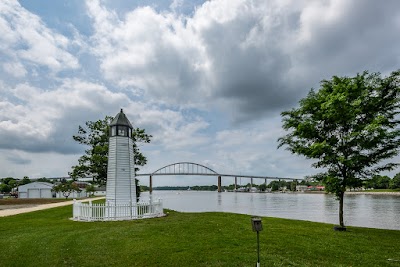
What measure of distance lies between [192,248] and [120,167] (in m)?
10.2

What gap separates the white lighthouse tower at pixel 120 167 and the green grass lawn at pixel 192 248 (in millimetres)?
5156

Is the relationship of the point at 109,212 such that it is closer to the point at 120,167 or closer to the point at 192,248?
the point at 120,167

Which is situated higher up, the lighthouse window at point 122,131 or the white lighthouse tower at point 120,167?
the lighthouse window at point 122,131

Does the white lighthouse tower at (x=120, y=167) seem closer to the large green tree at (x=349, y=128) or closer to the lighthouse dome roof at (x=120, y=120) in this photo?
the lighthouse dome roof at (x=120, y=120)

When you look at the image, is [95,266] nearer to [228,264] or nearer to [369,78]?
[228,264]

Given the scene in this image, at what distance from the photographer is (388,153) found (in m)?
13.6

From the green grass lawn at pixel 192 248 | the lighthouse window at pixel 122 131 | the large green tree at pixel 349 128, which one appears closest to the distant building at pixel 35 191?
the lighthouse window at pixel 122 131

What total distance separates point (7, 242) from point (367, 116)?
52.7 ft

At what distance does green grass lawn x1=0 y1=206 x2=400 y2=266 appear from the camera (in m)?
8.12

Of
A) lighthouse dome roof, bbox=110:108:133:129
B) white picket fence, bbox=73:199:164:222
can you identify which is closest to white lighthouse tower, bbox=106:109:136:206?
lighthouse dome roof, bbox=110:108:133:129

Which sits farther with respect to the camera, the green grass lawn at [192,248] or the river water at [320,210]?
the river water at [320,210]

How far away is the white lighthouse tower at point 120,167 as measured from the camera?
18016 millimetres

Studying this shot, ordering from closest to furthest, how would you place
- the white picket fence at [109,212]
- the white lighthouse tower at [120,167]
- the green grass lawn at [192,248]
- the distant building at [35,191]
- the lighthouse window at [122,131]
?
1. the green grass lawn at [192,248]
2. the white picket fence at [109,212]
3. the white lighthouse tower at [120,167]
4. the lighthouse window at [122,131]
5. the distant building at [35,191]

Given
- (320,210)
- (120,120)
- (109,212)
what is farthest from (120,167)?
(320,210)
